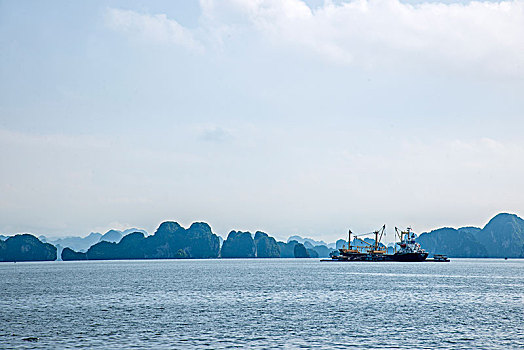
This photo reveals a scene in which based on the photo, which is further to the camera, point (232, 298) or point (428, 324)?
point (232, 298)

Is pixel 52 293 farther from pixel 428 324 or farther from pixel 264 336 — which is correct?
pixel 428 324

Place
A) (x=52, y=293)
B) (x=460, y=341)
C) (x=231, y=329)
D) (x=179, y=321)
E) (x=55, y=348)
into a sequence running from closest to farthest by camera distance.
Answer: (x=55, y=348) < (x=460, y=341) < (x=231, y=329) < (x=179, y=321) < (x=52, y=293)

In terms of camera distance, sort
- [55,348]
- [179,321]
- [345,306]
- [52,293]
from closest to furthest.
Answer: [55,348] → [179,321] → [345,306] → [52,293]

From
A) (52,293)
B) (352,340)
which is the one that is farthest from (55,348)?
(52,293)

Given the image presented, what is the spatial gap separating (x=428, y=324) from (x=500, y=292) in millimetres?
60229

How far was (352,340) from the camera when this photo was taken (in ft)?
195

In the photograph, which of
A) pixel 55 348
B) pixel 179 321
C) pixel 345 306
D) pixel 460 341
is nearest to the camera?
pixel 55 348

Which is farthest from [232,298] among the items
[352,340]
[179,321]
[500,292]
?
[500,292]

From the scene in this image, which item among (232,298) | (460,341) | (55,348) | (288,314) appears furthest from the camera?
(232,298)

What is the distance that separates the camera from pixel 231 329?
6688 centimetres

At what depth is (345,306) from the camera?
9131cm

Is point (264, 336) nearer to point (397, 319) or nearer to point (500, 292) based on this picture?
point (397, 319)

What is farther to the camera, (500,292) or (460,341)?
(500,292)

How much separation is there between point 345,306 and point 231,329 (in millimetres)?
29932
